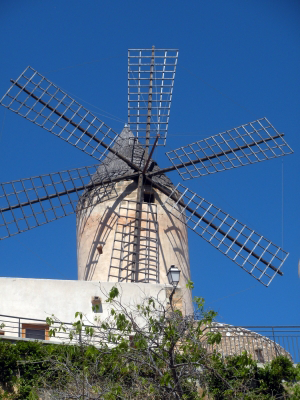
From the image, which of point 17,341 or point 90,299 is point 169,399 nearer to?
Answer: point 17,341

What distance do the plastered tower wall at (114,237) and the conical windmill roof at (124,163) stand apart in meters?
0.29

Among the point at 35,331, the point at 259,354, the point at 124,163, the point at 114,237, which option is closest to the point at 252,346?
the point at 259,354

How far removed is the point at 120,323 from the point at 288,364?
3.50m

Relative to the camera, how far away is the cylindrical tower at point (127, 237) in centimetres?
1520

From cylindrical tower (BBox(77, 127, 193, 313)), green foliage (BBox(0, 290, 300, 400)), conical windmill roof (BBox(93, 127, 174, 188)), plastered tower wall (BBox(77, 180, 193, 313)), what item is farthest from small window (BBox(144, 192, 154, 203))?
green foliage (BBox(0, 290, 300, 400))

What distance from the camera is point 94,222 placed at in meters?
15.9

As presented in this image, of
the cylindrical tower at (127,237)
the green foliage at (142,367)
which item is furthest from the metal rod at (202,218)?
the green foliage at (142,367)

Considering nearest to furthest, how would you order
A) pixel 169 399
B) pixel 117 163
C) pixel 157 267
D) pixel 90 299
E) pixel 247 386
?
pixel 169 399
pixel 247 386
pixel 90 299
pixel 157 267
pixel 117 163

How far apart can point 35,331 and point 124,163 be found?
4525 millimetres

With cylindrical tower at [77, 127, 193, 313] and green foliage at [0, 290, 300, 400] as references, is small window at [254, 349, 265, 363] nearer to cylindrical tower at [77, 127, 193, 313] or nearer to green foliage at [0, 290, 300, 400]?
green foliage at [0, 290, 300, 400]

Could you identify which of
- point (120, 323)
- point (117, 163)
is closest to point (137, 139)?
point (117, 163)

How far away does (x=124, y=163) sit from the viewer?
652 inches

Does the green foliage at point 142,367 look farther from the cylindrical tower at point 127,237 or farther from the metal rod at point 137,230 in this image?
the metal rod at point 137,230

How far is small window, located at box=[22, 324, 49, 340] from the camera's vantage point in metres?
13.3
